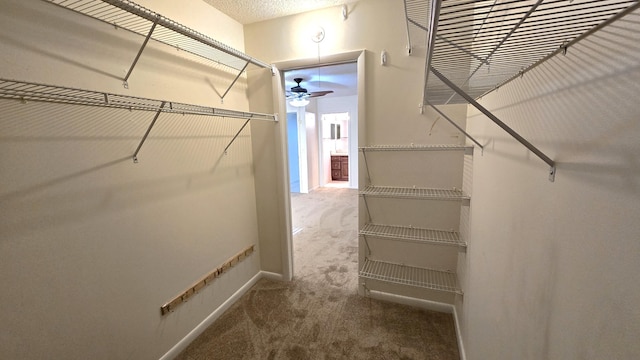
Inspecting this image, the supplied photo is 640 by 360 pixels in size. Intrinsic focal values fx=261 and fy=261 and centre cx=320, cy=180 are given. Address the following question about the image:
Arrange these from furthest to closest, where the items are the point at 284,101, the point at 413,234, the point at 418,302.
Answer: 1. the point at 284,101
2. the point at 418,302
3. the point at 413,234

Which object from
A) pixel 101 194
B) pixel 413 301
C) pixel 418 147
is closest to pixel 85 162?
pixel 101 194

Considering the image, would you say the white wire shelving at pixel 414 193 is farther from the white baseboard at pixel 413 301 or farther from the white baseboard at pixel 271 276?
the white baseboard at pixel 271 276

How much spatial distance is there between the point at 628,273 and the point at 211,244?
2104 mm

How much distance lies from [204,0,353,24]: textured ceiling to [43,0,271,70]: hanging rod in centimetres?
39

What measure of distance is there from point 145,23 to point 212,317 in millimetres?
2029

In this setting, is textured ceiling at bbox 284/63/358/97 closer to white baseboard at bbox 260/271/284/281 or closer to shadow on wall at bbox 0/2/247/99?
shadow on wall at bbox 0/2/247/99

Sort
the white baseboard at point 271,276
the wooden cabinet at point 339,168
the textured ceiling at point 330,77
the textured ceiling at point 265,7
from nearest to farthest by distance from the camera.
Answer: the textured ceiling at point 265,7, the white baseboard at point 271,276, the textured ceiling at point 330,77, the wooden cabinet at point 339,168

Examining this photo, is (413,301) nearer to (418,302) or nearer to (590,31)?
(418,302)

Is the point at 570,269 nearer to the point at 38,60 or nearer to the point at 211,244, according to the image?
the point at 38,60

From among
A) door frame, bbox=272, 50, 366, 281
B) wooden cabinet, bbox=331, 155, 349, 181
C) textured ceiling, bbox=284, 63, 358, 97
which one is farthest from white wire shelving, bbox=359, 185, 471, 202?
wooden cabinet, bbox=331, 155, 349, 181

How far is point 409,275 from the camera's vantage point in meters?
2.12

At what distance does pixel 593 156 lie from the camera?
0.51m

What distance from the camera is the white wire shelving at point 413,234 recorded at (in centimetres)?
188

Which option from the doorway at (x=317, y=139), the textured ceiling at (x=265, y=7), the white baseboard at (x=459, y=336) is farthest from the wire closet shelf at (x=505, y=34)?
the doorway at (x=317, y=139)
